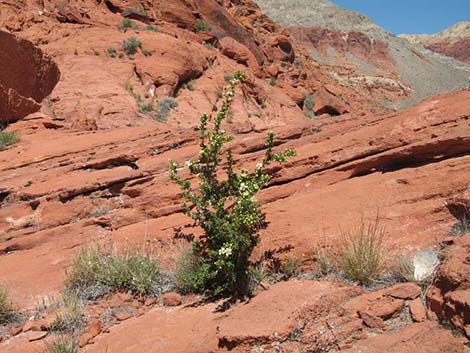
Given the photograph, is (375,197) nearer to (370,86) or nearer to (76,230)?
(76,230)

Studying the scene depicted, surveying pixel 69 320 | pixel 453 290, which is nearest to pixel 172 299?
pixel 69 320

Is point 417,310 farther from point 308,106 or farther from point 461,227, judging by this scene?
point 308,106

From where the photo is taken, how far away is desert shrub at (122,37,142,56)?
777 inches

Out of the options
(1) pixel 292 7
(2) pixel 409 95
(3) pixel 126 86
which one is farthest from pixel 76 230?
(1) pixel 292 7

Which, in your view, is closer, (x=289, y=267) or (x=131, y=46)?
(x=289, y=267)

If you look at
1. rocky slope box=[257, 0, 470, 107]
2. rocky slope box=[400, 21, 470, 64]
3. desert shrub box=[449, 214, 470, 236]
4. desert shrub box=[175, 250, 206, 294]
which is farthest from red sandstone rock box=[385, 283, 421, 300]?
rocky slope box=[400, 21, 470, 64]

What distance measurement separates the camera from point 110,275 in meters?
4.61

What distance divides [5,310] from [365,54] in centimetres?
6652

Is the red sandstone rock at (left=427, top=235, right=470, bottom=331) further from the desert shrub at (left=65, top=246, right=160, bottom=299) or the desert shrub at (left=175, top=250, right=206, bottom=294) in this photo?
the desert shrub at (left=65, top=246, right=160, bottom=299)

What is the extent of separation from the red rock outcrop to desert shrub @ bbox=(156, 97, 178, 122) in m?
3.97

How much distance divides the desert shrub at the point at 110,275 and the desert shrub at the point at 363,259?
193cm

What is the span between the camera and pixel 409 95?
5334 centimetres

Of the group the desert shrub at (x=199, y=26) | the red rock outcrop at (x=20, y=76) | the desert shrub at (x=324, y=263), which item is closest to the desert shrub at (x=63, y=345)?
the desert shrub at (x=324, y=263)

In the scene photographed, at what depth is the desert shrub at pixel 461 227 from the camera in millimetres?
3717
